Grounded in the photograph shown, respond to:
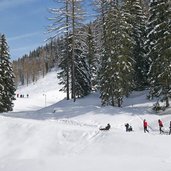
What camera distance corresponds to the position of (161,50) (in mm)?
35469

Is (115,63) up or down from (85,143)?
up

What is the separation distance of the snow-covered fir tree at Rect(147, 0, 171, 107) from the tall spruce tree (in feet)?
64.0

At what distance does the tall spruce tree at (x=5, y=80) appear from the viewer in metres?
48.3

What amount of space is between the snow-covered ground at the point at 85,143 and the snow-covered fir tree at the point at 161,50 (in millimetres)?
2191

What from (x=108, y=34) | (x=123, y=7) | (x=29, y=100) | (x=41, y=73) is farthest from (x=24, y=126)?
(x=41, y=73)

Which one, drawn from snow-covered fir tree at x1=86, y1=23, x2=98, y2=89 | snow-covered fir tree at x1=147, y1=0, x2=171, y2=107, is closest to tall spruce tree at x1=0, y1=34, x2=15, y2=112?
snow-covered fir tree at x1=86, y1=23, x2=98, y2=89

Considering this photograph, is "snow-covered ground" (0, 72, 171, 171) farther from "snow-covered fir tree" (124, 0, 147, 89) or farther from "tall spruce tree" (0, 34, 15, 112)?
"tall spruce tree" (0, 34, 15, 112)

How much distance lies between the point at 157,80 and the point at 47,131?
1187cm

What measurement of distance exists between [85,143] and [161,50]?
13.2 metres

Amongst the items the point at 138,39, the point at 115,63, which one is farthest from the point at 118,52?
the point at 138,39

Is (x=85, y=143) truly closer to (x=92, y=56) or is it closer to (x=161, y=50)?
(x=161, y=50)

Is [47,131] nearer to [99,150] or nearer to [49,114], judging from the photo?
[99,150]

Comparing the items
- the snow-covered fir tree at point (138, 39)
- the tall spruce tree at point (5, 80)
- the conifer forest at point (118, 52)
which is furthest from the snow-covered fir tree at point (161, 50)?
the tall spruce tree at point (5, 80)

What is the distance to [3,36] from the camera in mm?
52156
